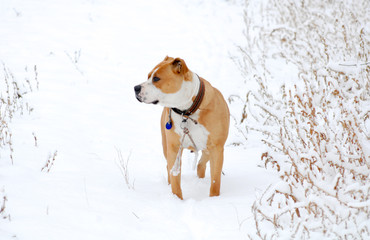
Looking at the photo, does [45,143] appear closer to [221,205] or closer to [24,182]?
[24,182]

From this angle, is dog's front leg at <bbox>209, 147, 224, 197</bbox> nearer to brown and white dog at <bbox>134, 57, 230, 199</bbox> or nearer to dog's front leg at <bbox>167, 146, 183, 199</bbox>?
brown and white dog at <bbox>134, 57, 230, 199</bbox>

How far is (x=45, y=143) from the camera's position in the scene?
3982 mm

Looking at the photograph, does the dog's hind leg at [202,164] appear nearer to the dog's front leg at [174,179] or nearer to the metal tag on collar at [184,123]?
the dog's front leg at [174,179]

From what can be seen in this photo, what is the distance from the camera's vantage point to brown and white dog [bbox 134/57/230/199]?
3.01m

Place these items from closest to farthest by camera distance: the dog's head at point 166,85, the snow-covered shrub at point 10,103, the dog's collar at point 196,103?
1. the dog's head at point 166,85
2. the dog's collar at point 196,103
3. the snow-covered shrub at point 10,103

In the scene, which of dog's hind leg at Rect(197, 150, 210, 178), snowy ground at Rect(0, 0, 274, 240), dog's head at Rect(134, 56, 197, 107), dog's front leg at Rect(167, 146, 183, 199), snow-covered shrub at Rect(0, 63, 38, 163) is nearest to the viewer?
snowy ground at Rect(0, 0, 274, 240)

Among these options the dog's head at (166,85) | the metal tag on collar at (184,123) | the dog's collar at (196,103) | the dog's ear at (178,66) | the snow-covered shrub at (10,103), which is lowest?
the snow-covered shrub at (10,103)

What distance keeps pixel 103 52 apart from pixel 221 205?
19.7 ft

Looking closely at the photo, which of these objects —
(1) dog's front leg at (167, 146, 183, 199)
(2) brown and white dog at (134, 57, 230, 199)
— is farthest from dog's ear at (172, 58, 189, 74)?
(1) dog's front leg at (167, 146, 183, 199)

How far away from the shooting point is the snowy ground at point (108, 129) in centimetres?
258

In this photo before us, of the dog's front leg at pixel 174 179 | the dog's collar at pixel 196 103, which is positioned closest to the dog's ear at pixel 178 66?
the dog's collar at pixel 196 103

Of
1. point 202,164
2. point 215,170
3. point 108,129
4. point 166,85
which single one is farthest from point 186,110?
point 108,129

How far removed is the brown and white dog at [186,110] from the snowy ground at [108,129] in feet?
1.48

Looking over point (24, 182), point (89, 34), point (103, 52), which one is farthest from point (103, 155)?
point (89, 34)
